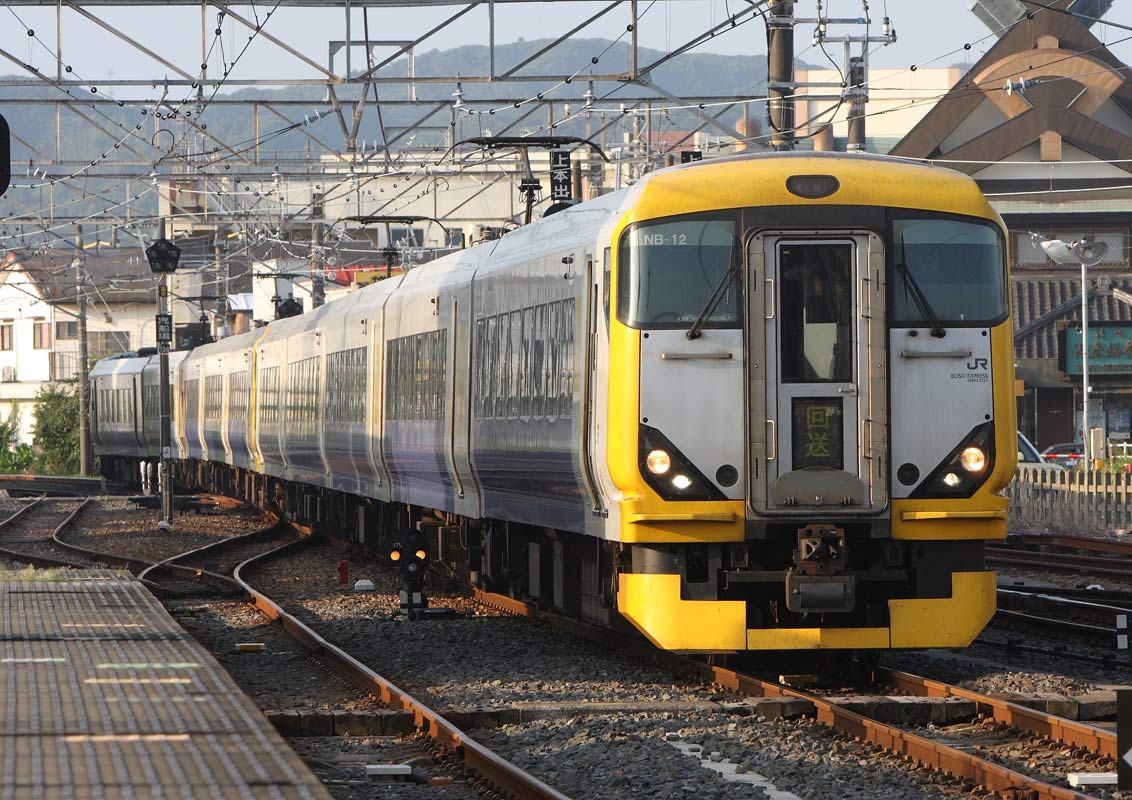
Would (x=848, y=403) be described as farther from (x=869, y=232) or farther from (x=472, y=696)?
(x=472, y=696)

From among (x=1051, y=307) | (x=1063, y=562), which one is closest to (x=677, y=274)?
(x=1063, y=562)

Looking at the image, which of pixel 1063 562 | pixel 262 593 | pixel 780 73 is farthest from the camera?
pixel 1063 562

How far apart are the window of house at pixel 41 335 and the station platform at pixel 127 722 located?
75.1 meters

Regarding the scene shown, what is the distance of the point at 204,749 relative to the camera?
731cm

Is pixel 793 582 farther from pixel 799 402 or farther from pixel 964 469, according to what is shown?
pixel 964 469

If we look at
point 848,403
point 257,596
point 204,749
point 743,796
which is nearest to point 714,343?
Result: point 848,403

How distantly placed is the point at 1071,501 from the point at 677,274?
18816mm

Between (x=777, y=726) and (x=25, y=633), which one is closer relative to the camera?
(x=777, y=726)

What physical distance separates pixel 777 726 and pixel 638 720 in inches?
28.0

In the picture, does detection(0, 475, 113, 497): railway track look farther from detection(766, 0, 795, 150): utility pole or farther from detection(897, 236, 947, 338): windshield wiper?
detection(897, 236, 947, 338): windshield wiper

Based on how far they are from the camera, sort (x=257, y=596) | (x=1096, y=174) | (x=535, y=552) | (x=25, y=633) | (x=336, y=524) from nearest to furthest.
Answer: (x=25, y=633) → (x=535, y=552) → (x=257, y=596) → (x=336, y=524) → (x=1096, y=174)

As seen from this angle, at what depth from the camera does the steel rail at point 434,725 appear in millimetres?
7777

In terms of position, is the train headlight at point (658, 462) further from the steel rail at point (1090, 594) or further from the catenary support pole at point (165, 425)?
the catenary support pole at point (165, 425)

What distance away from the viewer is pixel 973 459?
35.5ft
